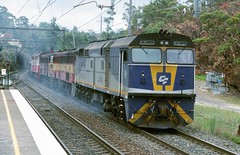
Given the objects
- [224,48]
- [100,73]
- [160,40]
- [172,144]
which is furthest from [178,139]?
[224,48]

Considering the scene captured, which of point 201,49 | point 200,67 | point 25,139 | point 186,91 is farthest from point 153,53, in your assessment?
point 200,67

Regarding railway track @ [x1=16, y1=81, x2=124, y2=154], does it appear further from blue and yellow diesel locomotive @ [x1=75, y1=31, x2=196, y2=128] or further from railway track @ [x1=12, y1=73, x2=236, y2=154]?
blue and yellow diesel locomotive @ [x1=75, y1=31, x2=196, y2=128]

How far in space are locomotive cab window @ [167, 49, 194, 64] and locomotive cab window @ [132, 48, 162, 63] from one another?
1.15 ft

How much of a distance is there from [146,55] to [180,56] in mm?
1175

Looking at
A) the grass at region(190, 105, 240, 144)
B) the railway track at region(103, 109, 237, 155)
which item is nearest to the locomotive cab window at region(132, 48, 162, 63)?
the railway track at region(103, 109, 237, 155)

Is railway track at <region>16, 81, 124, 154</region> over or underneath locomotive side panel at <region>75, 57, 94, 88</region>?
underneath

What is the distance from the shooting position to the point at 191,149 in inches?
480

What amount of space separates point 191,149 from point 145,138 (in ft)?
6.90

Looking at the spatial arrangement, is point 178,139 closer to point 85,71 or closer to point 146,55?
point 146,55

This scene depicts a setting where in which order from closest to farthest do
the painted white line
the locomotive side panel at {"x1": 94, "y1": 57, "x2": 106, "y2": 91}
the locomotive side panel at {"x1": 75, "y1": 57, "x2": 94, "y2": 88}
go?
the painted white line
the locomotive side panel at {"x1": 94, "y1": 57, "x2": 106, "y2": 91}
the locomotive side panel at {"x1": 75, "y1": 57, "x2": 94, "y2": 88}

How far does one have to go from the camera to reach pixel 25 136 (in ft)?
44.7

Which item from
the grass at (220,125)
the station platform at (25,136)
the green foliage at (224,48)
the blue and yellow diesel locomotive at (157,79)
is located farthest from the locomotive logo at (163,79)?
the green foliage at (224,48)

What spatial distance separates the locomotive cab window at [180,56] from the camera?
15133 millimetres

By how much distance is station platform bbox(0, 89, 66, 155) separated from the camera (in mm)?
11438
